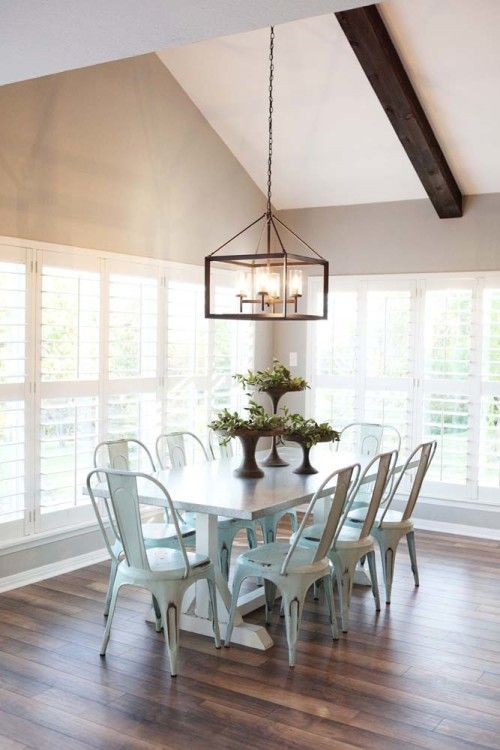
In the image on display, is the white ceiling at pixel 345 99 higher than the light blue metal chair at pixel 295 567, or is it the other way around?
the white ceiling at pixel 345 99

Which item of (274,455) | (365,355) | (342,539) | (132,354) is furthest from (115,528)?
(365,355)

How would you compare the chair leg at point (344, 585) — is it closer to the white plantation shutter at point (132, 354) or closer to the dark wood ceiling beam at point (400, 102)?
the white plantation shutter at point (132, 354)

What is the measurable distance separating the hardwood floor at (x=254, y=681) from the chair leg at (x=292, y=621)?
0.23 ft

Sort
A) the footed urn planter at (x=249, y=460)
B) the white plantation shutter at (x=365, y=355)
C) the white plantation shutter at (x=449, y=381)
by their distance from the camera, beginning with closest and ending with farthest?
the footed urn planter at (x=249, y=460), the white plantation shutter at (x=449, y=381), the white plantation shutter at (x=365, y=355)

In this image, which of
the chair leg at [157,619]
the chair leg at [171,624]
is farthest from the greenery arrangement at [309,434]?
the chair leg at [171,624]

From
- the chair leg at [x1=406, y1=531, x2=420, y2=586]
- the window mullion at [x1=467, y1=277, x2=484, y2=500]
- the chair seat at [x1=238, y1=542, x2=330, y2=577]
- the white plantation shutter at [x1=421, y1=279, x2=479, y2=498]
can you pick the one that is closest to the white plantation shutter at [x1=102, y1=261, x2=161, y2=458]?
the chair seat at [x1=238, y1=542, x2=330, y2=577]

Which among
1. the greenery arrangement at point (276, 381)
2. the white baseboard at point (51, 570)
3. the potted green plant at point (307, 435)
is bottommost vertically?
the white baseboard at point (51, 570)

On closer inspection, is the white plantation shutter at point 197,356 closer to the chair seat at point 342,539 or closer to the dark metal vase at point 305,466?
the dark metal vase at point 305,466

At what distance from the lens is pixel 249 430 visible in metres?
4.20

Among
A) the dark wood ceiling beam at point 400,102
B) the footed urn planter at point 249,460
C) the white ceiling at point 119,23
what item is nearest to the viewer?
the white ceiling at point 119,23

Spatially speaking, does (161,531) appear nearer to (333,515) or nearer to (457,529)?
(333,515)

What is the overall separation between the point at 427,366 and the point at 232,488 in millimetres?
2748

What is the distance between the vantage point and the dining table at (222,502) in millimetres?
3658

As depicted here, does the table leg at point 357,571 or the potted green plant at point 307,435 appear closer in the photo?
the potted green plant at point 307,435
